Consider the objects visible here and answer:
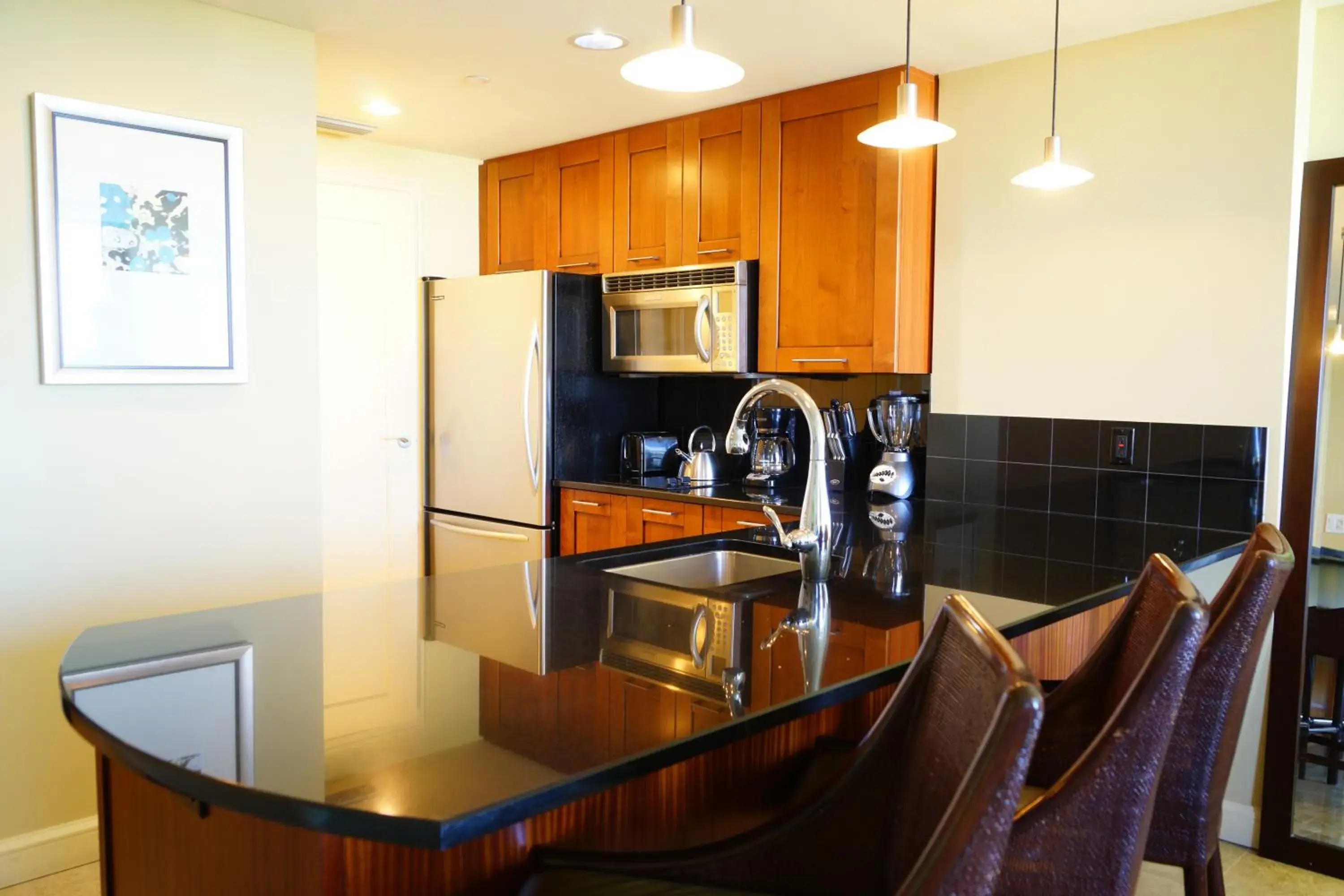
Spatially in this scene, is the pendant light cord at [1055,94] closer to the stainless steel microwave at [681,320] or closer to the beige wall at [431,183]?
the stainless steel microwave at [681,320]

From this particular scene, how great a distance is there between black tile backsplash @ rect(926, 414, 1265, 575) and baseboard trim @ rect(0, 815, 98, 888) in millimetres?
2431

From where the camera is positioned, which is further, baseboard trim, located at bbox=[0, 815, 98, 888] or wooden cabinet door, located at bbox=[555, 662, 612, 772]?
baseboard trim, located at bbox=[0, 815, 98, 888]

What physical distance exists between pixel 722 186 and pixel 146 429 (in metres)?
2.15

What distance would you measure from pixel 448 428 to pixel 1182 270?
2.90 metres

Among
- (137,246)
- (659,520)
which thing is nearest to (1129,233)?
(659,520)

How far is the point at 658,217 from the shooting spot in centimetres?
406

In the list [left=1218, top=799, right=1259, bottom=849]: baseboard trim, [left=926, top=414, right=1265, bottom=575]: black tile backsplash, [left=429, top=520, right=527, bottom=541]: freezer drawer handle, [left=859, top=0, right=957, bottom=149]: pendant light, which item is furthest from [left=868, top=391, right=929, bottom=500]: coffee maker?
[left=859, top=0, right=957, bottom=149]: pendant light

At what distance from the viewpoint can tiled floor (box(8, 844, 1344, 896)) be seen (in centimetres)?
261

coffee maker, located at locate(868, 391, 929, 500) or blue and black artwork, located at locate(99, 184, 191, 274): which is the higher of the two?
blue and black artwork, located at locate(99, 184, 191, 274)

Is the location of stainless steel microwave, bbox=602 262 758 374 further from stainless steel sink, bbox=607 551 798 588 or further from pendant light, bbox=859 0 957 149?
pendant light, bbox=859 0 957 149

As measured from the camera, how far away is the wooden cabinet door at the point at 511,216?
4.58m

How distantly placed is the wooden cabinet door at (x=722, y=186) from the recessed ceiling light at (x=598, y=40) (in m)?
0.71

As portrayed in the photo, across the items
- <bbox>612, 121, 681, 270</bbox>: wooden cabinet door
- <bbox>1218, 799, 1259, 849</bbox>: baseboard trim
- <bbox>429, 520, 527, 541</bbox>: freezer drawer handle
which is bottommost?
<bbox>1218, 799, 1259, 849</bbox>: baseboard trim

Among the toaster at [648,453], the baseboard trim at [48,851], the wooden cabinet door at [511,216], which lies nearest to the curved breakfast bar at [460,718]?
the baseboard trim at [48,851]
